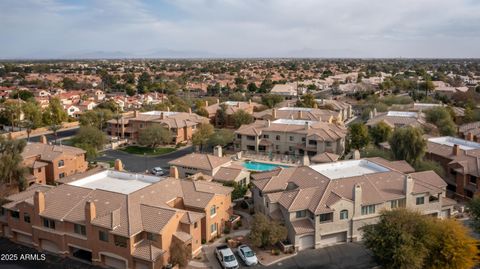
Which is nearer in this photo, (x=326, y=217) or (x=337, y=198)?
(x=326, y=217)

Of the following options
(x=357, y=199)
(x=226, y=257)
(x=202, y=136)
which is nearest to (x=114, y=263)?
(x=226, y=257)

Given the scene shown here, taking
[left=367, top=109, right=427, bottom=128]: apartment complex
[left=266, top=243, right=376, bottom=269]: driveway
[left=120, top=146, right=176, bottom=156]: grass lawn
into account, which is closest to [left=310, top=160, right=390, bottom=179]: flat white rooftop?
[left=266, top=243, right=376, bottom=269]: driveway

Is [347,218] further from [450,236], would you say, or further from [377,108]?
[377,108]

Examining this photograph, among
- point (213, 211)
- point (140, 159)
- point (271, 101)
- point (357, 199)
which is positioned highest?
point (271, 101)

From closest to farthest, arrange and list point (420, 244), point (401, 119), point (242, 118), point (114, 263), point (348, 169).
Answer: point (420, 244), point (114, 263), point (348, 169), point (401, 119), point (242, 118)

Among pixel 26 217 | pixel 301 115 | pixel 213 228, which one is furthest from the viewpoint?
pixel 301 115

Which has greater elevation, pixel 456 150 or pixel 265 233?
pixel 456 150

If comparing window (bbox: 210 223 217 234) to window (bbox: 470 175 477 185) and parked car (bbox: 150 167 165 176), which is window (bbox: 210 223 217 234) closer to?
parked car (bbox: 150 167 165 176)

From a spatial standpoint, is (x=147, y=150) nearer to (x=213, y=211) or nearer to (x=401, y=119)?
(x=213, y=211)
